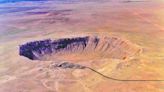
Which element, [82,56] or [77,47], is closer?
[82,56]

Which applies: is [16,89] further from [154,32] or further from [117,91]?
[154,32]

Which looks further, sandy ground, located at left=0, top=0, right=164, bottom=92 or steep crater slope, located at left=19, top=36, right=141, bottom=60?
steep crater slope, located at left=19, top=36, right=141, bottom=60

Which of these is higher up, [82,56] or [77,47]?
[77,47]

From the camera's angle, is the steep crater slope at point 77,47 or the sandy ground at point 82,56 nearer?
the sandy ground at point 82,56
